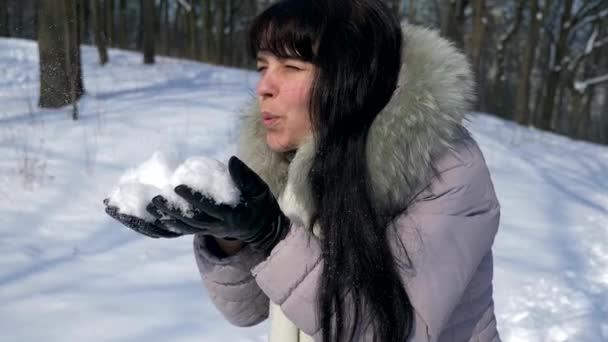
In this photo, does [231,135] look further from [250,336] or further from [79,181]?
[250,336]

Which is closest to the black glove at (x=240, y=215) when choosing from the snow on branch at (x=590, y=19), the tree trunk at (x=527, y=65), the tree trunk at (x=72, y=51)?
the tree trunk at (x=72, y=51)

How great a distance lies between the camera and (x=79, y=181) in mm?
4398

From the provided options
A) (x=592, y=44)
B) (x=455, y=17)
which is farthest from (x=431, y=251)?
(x=592, y=44)

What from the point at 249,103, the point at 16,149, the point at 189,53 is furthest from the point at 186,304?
the point at 189,53

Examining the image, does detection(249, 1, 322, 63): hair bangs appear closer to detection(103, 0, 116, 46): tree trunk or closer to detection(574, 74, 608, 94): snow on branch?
detection(103, 0, 116, 46): tree trunk

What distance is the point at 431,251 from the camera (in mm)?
1065

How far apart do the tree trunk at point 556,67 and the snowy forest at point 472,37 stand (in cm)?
3

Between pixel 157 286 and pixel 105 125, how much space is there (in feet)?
10.1

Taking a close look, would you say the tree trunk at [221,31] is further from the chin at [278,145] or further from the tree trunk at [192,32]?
the chin at [278,145]

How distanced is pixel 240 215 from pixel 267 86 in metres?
0.31

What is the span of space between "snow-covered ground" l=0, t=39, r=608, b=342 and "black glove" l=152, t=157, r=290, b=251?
0.43 m

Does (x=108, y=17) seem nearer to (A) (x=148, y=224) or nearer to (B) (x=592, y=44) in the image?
(B) (x=592, y=44)

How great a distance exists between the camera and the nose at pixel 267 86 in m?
1.24

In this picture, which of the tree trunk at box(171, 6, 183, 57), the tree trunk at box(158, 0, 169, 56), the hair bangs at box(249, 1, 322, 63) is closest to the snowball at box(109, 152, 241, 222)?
the hair bangs at box(249, 1, 322, 63)
